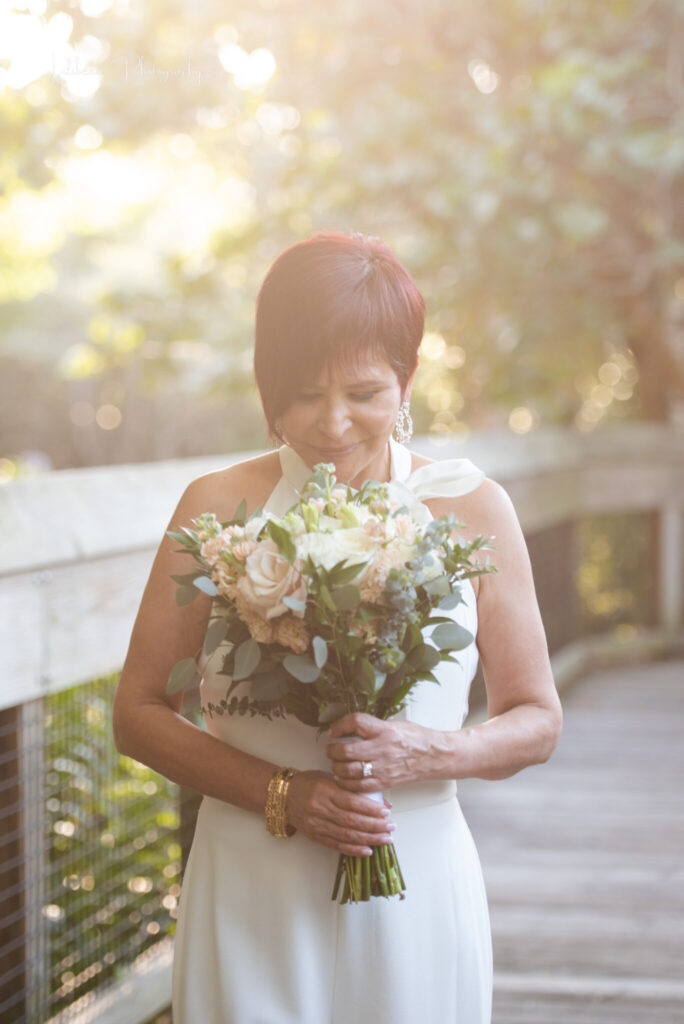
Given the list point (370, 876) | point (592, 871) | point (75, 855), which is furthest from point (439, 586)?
point (592, 871)

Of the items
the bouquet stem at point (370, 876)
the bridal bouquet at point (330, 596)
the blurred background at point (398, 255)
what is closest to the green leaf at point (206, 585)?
the bridal bouquet at point (330, 596)

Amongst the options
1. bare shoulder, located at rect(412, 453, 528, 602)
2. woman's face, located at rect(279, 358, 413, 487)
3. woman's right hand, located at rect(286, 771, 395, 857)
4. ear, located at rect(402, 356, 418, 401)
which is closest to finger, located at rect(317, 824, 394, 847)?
woman's right hand, located at rect(286, 771, 395, 857)

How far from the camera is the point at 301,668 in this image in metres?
1.44

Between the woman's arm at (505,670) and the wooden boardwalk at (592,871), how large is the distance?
1.78m

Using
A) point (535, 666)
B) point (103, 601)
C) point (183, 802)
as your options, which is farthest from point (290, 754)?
point (183, 802)

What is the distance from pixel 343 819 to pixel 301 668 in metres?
0.27

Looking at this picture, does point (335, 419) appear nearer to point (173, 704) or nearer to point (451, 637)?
point (451, 637)

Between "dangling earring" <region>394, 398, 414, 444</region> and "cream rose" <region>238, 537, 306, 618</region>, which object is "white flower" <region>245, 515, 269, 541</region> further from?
"dangling earring" <region>394, 398, 414, 444</region>

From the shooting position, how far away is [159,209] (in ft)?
61.4

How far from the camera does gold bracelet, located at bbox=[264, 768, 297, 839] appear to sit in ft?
5.56

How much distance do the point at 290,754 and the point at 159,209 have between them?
58.7 feet

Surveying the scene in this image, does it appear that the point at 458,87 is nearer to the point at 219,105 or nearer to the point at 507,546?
the point at 219,105

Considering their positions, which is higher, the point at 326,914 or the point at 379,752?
the point at 379,752

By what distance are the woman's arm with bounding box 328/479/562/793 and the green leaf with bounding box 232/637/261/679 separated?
33 centimetres
